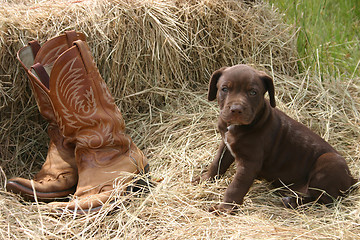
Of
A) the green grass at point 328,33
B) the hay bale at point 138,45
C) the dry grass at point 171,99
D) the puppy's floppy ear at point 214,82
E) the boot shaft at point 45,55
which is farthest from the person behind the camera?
the green grass at point 328,33

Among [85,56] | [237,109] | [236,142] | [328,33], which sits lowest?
[236,142]

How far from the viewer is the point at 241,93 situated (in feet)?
7.54

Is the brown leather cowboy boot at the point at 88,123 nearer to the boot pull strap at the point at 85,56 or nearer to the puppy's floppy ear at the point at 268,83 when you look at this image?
the boot pull strap at the point at 85,56

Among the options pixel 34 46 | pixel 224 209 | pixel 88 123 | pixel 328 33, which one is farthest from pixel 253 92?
pixel 328 33

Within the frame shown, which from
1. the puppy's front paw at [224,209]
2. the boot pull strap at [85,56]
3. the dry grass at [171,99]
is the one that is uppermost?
the boot pull strap at [85,56]

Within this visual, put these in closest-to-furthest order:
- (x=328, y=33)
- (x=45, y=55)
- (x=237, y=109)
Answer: (x=237, y=109), (x=45, y=55), (x=328, y=33)

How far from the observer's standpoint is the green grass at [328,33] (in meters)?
3.87

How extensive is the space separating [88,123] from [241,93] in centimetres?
94

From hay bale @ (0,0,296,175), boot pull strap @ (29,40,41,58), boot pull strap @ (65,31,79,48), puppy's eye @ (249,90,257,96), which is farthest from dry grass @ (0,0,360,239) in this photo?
puppy's eye @ (249,90,257,96)

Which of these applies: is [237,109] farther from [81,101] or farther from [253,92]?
[81,101]

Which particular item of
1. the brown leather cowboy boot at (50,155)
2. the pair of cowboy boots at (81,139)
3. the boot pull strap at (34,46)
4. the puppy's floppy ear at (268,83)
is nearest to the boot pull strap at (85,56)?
the pair of cowboy boots at (81,139)

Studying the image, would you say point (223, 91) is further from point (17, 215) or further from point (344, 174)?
point (17, 215)

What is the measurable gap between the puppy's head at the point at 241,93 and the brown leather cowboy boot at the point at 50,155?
1.06 m

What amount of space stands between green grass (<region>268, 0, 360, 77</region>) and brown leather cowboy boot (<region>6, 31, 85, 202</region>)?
2272mm
